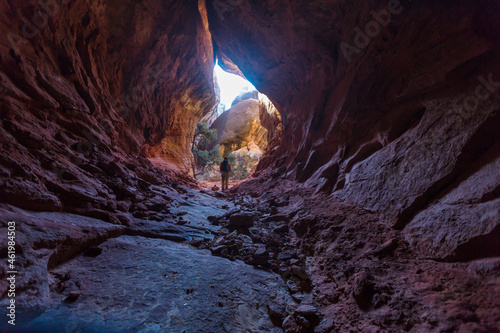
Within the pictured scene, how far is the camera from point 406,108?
398 centimetres

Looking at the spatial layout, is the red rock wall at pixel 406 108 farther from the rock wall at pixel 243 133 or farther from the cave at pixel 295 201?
the rock wall at pixel 243 133

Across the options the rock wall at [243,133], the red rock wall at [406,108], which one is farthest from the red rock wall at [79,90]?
the rock wall at [243,133]

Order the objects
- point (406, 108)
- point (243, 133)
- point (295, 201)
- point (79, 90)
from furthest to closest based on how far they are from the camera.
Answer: point (243, 133), point (295, 201), point (79, 90), point (406, 108)

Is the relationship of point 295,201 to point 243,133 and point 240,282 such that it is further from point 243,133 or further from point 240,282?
point 243,133

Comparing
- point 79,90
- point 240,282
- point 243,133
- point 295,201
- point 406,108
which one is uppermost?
point 243,133

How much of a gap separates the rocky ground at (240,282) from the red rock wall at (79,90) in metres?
0.67

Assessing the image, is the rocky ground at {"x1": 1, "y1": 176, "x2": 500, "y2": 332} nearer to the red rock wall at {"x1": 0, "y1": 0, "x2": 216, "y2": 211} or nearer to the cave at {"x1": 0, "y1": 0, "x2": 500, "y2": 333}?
the cave at {"x1": 0, "y1": 0, "x2": 500, "y2": 333}

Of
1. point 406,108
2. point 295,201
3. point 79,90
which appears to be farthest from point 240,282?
point 79,90

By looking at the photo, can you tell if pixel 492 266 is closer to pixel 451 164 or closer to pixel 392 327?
pixel 392 327

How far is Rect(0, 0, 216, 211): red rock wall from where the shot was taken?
2854 mm

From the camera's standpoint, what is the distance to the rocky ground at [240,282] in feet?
5.06

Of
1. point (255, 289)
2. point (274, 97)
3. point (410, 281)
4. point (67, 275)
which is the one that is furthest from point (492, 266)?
point (274, 97)

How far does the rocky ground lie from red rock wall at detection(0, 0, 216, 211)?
0.67m

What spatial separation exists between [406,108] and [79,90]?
7.43 meters
